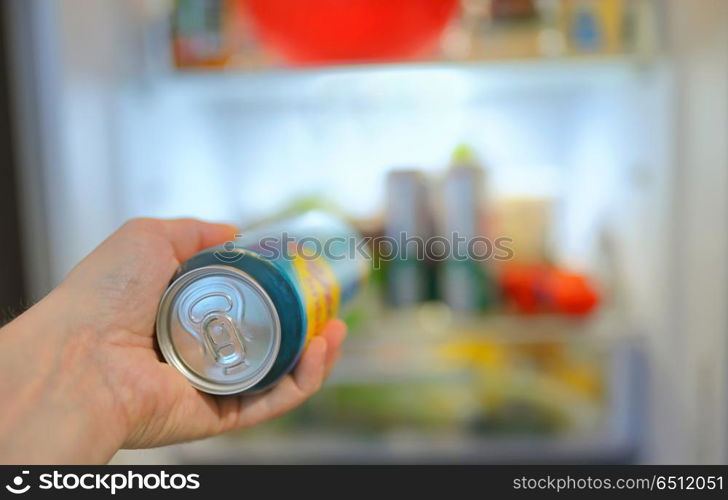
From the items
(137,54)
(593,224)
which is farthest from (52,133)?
(593,224)

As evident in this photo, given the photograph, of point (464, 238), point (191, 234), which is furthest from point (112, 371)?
point (464, 238)

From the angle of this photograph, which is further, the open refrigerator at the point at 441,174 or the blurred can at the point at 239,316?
the open refrigerator at the point at 441,174

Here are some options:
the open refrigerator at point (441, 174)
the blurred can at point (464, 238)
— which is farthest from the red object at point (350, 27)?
the blurred can at point (464, 238)

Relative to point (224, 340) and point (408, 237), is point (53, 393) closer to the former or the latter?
point (224, 340)

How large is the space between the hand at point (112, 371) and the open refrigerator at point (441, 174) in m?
0.26

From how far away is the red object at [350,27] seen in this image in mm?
1288

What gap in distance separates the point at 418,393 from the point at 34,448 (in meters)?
1.04

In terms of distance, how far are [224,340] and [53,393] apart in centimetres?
14

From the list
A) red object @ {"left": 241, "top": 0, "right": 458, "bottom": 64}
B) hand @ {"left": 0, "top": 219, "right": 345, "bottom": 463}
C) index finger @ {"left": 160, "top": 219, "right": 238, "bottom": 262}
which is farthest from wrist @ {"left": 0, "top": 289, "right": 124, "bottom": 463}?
red object @ {"left": 241, "top": 0, "right": 458, "bottom": 64}

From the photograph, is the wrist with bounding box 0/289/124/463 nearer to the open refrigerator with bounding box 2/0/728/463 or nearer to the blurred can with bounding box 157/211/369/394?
the blurred can with bounding box 157/211/369/394

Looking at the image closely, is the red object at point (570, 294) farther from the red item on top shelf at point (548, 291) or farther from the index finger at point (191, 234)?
the index finger at point (191, 234)

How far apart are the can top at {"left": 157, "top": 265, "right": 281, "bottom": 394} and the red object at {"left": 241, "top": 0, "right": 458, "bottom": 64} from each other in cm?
79

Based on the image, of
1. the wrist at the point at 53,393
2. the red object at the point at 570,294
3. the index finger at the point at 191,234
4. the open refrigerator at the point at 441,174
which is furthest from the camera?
the red object at the point at 570,294

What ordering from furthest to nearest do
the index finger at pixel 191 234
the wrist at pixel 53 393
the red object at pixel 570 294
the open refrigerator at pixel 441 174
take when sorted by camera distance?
1. the red object at pixel 570 294
2. the open refrigerator at pixel 441 174
3. the index finger at pixel 191 234
4. the wrist at pixel 53 393
